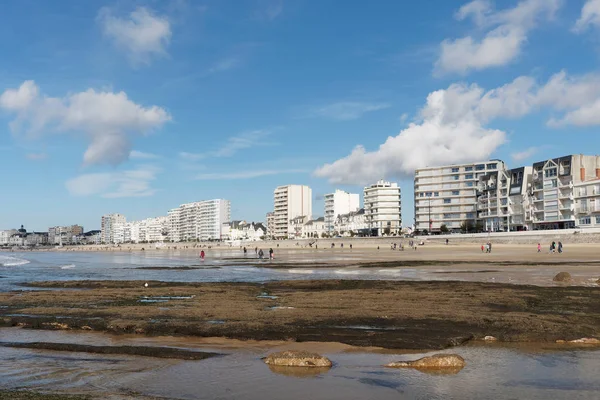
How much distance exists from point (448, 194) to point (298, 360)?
510 feet

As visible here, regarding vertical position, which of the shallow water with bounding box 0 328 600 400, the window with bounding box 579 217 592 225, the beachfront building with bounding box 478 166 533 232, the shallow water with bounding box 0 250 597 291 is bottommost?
the shallow water with bounding box 0 250 597 291

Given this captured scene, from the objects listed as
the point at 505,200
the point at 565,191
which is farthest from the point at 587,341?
the point at 505,200

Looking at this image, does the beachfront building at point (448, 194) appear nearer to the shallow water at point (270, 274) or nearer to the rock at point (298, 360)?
the shallow water at point (270, 274)

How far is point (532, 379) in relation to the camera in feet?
29.7

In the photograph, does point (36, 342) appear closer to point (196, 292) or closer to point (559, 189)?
point (196, 292)

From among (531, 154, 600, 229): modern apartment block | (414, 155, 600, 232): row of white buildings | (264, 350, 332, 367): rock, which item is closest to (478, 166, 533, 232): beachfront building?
(414, 155, 600, 232): row of white buildings

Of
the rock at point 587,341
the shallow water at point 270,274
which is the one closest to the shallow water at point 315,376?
the rock at point 587,341

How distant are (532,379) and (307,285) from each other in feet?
67.5

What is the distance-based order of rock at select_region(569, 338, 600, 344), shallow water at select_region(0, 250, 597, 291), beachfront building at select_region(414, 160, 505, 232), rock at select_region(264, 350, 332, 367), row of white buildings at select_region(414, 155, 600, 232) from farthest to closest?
1. beachfront building at select_region(414, 160, 505, 232)
2. row of white buildings at select_region(414, 155, 600, 232)
3. shallow water at select_region(0, 250, 597, 291)
4. rock at select_region(569, 338, 600, 344)
5. rock at select_region(264, 350, 332, 367)

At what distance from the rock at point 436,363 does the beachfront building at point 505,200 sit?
390 feet

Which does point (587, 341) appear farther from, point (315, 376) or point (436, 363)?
point (315, 376)

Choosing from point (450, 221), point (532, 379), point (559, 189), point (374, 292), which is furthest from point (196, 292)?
point (450, 221)

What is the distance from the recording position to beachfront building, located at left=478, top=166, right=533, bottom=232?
401ft

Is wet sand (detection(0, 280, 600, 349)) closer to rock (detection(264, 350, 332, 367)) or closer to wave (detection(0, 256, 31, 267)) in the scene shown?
rock (detection(264, 350, 332, 367))
